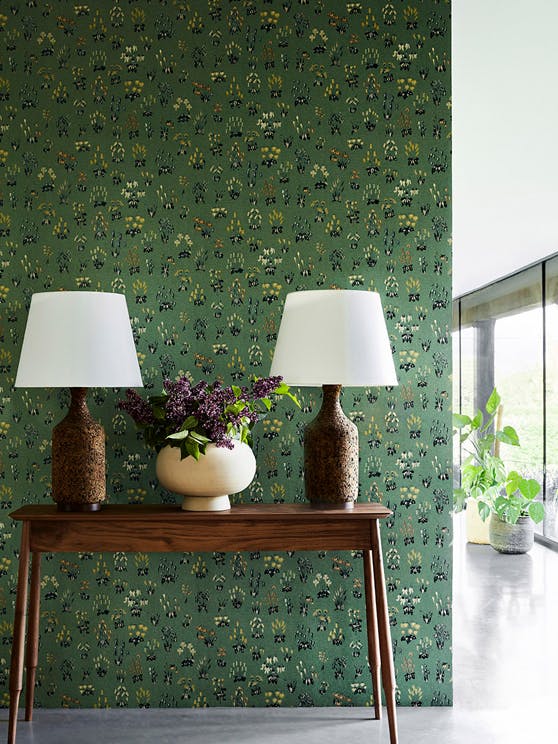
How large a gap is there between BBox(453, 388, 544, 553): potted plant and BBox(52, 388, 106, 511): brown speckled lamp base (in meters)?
3.93

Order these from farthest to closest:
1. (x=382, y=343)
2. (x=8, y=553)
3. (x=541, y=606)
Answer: (x=541, y=606) < (x=8, y=553) < (x=382, y=343)

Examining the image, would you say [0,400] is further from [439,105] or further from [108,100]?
[439,105]

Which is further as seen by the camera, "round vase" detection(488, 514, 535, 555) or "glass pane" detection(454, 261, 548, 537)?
"glass pane" detection(454, 261, 548, 537)

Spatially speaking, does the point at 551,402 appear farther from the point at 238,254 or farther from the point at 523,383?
the point at 238,254

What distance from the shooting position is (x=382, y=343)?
2582mm

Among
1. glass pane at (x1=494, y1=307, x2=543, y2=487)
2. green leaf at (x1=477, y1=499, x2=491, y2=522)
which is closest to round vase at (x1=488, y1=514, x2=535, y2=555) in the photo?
green leaf at (x1=477, y1=499, x2=491, y2=522)

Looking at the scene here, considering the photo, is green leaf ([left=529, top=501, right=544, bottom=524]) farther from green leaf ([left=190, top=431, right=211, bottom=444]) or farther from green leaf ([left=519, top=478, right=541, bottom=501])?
green leaf ([left=190, top=431, right=211, bottom=444])

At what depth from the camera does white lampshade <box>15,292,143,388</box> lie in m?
2.48

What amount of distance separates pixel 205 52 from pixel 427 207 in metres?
1.05

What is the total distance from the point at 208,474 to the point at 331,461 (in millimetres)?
424

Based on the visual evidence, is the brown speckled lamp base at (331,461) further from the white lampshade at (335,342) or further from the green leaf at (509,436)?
the green leaf at (509,436)

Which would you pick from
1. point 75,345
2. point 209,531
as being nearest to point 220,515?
point 209,531

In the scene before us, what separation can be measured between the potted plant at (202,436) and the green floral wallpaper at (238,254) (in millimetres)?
288

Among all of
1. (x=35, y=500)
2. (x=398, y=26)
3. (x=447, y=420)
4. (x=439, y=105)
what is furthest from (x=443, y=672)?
(x=398, y=26)
